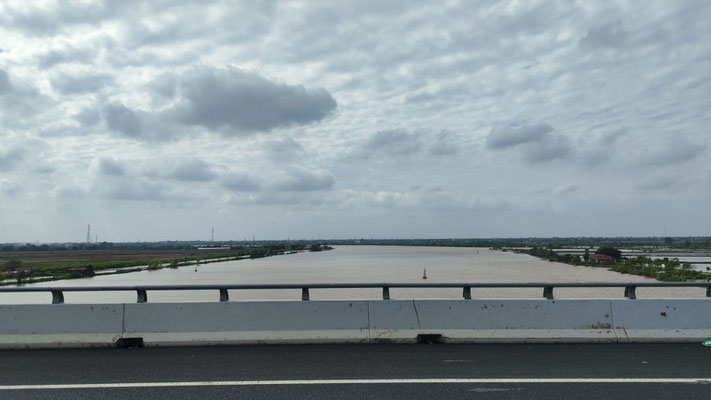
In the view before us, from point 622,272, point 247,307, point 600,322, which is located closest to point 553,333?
point 600,322

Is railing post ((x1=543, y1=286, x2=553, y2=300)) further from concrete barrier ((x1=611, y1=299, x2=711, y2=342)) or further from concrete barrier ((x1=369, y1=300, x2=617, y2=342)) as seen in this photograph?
concrete barrier ((x1=611, y1=299, x2=711, y2=342))

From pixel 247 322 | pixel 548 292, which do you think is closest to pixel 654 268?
pixel 548 292

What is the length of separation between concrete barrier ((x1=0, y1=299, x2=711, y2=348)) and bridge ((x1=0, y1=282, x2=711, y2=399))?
2cm

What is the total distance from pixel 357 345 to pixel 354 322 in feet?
1.44

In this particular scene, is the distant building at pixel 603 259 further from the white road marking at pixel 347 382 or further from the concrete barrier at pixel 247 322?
the white road marking at pixel 347 382

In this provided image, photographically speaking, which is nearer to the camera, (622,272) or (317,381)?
(317,381)

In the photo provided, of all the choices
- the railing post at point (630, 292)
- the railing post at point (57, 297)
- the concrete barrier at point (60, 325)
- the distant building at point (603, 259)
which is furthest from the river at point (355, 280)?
the concrete barrier at point (60, 325)

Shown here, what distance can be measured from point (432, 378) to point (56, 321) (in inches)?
266

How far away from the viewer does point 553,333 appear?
29.9ft

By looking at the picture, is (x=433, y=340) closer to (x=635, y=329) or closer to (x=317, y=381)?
(x=317, y=381)

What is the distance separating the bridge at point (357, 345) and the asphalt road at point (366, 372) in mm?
31

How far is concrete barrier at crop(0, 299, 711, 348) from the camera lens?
9.02 metres

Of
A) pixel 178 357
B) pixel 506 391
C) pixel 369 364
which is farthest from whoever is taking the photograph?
pixel 178 357

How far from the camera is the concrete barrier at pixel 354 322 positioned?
9016mm
